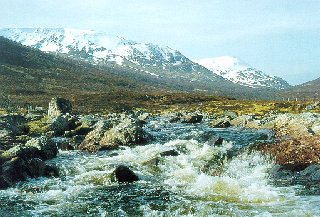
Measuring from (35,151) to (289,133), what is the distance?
29.8 metres

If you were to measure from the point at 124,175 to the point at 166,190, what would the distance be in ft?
13.7

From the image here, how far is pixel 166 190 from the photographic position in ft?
88.1

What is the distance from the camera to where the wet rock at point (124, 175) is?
96.5ft

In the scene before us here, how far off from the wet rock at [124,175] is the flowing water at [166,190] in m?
0.55

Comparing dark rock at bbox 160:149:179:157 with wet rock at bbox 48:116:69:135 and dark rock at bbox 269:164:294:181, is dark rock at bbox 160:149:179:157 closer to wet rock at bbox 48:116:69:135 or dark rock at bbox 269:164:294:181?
dark rock at bbox 269:164:294:181

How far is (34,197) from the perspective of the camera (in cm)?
2575

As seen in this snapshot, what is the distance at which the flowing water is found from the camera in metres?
22.4

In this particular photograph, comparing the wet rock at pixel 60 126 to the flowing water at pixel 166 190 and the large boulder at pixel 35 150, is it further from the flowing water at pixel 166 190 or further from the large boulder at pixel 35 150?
the flowing water at pixel 166 190

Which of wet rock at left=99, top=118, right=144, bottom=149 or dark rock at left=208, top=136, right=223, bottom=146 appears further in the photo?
wet rock at left=99, top=118, right=144, bottom=149

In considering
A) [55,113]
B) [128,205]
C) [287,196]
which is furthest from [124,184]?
[55,113]

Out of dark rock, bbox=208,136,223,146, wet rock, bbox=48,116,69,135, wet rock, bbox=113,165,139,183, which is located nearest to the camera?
wet rock, bbox=113,165,139,183

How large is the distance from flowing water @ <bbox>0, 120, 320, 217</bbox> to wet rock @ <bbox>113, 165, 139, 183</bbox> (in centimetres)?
55

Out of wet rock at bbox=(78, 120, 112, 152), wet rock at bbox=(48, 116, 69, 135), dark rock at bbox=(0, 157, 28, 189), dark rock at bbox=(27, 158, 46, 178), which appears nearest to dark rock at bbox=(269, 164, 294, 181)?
dark rock at bbox=(27, 158, 46, 178)

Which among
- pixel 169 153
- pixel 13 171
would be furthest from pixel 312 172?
pixel 13 171
